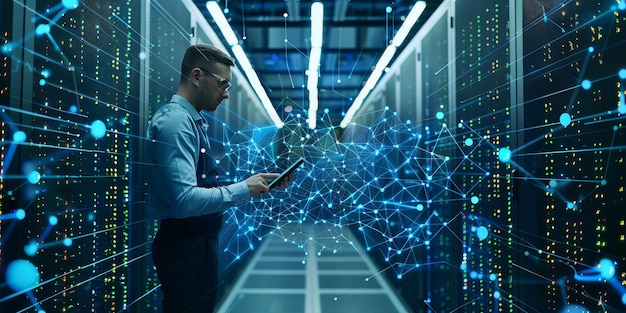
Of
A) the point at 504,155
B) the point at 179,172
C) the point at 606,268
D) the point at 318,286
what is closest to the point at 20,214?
the point at 179,172

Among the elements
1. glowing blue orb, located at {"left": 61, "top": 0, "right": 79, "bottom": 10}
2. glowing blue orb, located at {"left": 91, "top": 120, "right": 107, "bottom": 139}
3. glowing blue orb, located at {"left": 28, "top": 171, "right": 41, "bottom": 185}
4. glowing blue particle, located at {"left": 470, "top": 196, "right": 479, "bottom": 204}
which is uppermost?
glowing blue orb, located at {"left": 61, "top": 0, "right": 79, "bottom": 10}

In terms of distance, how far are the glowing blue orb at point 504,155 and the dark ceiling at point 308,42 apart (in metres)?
0.98

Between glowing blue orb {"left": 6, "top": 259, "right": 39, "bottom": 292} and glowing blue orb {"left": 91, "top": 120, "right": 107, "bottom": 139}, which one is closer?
glowing blue orb {"left": 6, "top": 259, "right": 39, "bottom": 292}

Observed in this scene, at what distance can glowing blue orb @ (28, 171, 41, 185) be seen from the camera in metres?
1.47

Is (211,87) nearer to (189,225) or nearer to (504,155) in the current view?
(189,225)

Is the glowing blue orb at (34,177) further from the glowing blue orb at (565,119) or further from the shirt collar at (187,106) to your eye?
the glowing blue orb at (565,119)

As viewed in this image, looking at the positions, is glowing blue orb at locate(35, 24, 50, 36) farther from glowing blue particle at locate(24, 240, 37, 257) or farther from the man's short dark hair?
glowing blue particle at locate(24, 240, 37, 257)

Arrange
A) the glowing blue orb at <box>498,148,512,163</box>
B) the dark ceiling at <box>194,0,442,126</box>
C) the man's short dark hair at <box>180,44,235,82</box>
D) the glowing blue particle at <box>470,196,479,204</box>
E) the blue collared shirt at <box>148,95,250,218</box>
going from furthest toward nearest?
the dark ceiling at <box>194,0,442,126</box> < the glowing blue particle at <box>470,196,479,204</box> < the glowing blue orb at <box>498,148,512,163</box> < the man's short dark hair at <box>180,44,235,82</box> < the blue collared shirt at <box>148,95,250,218</box>

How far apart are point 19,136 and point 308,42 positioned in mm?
1781

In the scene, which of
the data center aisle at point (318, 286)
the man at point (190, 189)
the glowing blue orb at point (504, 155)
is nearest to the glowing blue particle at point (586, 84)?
the glowing blue orb at point (504, 155)

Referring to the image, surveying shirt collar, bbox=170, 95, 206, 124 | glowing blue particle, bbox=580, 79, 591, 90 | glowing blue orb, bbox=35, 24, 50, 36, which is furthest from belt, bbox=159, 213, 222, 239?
glowing blue particle, bbox=580, 79, 591, 90

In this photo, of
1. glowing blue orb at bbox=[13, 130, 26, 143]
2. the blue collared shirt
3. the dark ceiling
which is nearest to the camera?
glowing blue orb at bbox=[13, 130, 26, 143]

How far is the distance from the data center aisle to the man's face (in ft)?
3.81

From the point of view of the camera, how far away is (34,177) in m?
1.49
